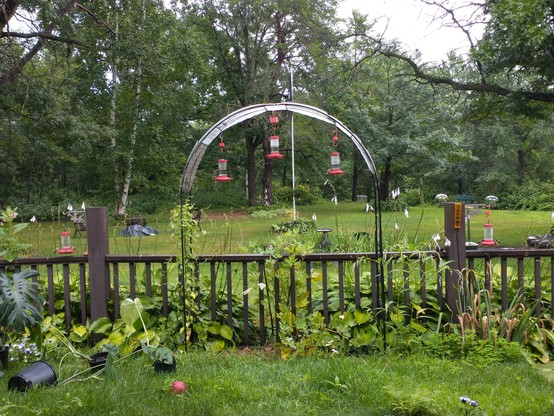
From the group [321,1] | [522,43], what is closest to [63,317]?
[522,43]

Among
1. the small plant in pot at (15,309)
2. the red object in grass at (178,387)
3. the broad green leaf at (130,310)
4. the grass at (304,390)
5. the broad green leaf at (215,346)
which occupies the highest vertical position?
the small plant in pot at (15,309)

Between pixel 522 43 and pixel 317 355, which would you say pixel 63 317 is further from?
pixel 522 43

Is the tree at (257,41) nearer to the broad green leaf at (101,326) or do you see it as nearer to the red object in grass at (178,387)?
the broad green leaf at (101,326)

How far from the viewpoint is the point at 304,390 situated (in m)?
2.99

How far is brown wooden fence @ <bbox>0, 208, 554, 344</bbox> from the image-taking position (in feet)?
12.8

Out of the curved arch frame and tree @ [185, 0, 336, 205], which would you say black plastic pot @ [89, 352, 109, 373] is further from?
tree @ [185, 0, 336, 205]

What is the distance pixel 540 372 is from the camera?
3.37m

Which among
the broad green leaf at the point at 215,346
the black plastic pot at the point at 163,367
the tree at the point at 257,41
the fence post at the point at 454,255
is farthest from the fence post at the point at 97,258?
the tree at the point at 257,41

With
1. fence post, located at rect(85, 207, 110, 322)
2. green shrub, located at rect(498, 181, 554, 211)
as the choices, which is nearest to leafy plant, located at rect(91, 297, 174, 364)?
fence post, located at rect(85, 207, 110, 322)

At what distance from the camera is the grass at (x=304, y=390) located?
8.77 ft

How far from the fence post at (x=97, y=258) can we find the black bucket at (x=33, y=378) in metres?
0.97

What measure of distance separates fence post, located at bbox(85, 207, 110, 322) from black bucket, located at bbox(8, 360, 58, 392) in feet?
3.17

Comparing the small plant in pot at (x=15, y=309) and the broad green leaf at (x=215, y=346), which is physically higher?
the small plant in pot at (x=15, y=309)

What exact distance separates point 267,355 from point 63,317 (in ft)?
5.64
